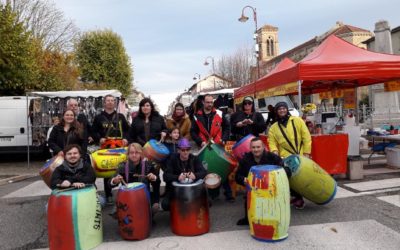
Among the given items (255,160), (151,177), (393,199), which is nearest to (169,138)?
(151,177)

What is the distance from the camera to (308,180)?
5105 mm

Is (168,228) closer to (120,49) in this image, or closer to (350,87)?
(350,87)

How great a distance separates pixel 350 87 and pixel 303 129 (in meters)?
5.97

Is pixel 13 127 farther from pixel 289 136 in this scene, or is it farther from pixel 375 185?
pixel 375 185

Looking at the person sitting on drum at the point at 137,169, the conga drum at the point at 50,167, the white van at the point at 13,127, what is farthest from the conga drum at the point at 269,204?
the white van at the point at 13,127

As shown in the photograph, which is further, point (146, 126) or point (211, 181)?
point (146, 126)

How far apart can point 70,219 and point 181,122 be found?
262cm

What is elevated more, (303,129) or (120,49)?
(120,49)

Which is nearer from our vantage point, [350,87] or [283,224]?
[283,224]

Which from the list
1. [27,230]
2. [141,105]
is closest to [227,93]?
[141,105]

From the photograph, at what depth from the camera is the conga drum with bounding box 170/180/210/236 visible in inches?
181

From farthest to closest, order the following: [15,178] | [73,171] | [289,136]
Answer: [15,178] < [289,136] < [73,171]

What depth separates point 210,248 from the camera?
4.27 meters

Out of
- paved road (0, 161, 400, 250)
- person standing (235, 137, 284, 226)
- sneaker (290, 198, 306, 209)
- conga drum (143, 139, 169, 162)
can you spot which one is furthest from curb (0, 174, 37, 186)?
sneaker (290, 198, 306, 209)
